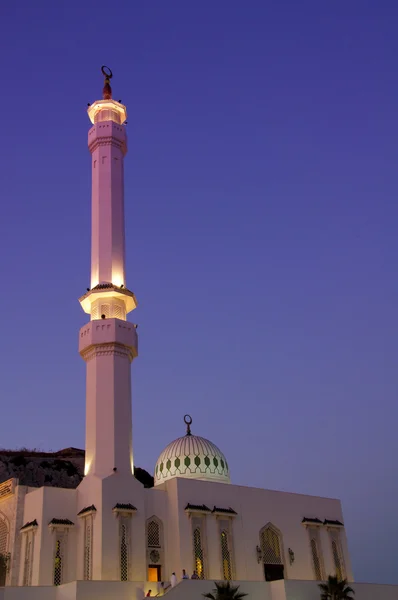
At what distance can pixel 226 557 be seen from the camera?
94.8 feet

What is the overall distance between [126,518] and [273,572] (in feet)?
26.3

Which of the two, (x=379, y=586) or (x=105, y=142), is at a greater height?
(x=105, y=142)

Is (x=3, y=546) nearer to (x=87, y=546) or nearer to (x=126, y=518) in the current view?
(x=87, y=546)

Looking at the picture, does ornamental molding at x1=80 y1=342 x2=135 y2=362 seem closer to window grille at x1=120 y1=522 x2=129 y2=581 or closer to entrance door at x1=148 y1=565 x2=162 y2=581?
window grille at x1=120 y1=522 x2=129 y2=581

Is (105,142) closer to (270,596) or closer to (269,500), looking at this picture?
(269,500)

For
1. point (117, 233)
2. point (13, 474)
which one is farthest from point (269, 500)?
point (13, 474)

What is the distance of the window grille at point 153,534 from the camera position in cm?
2759

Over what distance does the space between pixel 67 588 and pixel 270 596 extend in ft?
26.6

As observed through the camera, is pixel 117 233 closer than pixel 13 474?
Yes

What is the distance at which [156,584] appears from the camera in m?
24.6

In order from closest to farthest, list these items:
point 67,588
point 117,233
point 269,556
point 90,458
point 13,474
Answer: point 67,588 < point 90,458 < point 269,556 < point 117,233 < point 13,474

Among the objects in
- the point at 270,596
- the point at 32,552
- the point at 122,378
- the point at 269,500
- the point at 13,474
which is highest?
the point at 13,474

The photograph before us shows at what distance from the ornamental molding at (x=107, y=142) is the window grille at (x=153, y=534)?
64.5 feet

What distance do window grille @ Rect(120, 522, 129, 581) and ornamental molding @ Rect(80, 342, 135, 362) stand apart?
7.52 m
